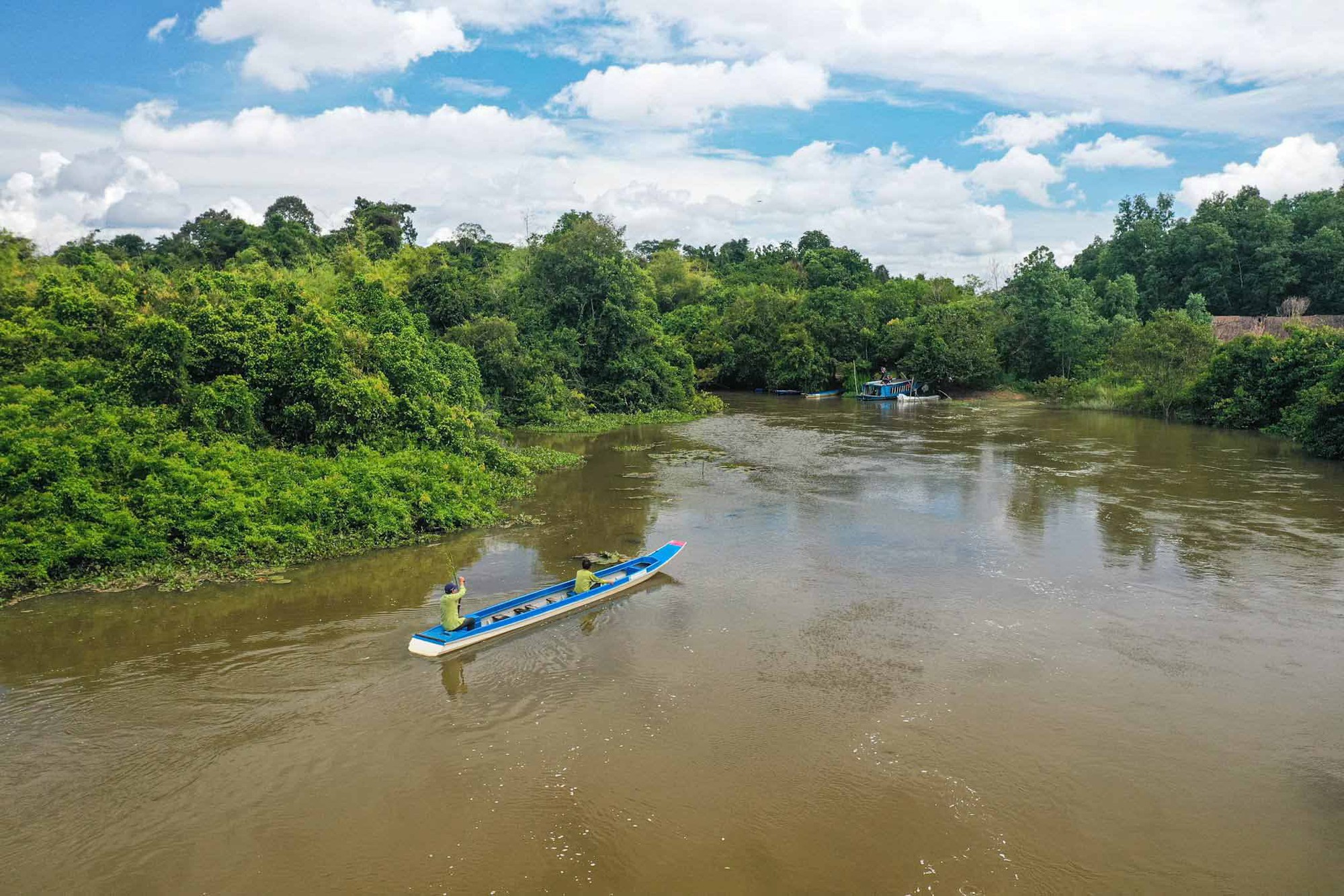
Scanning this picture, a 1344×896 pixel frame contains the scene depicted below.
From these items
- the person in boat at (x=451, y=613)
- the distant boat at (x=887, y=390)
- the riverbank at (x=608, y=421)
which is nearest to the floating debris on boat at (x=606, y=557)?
the person in boat at (x=451, y=613)

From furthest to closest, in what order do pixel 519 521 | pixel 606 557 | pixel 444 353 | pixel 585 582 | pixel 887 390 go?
pixel 887 390 → pixel 444 353 → pixel 519 521 → pixel 606 557 → pixel 585 582

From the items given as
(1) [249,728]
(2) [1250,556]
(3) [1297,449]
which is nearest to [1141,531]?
(2) [1250,556]

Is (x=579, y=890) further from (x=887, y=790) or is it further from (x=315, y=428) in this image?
(x=315, y=428)

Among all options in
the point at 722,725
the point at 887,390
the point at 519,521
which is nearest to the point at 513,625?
the point at 722,725

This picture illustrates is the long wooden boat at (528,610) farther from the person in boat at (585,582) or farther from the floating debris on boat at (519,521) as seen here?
the floating debris on boat at (519,521)

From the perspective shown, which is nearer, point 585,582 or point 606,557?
point 585,582

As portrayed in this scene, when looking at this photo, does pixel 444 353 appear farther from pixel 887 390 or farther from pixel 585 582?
pixel 887 390
